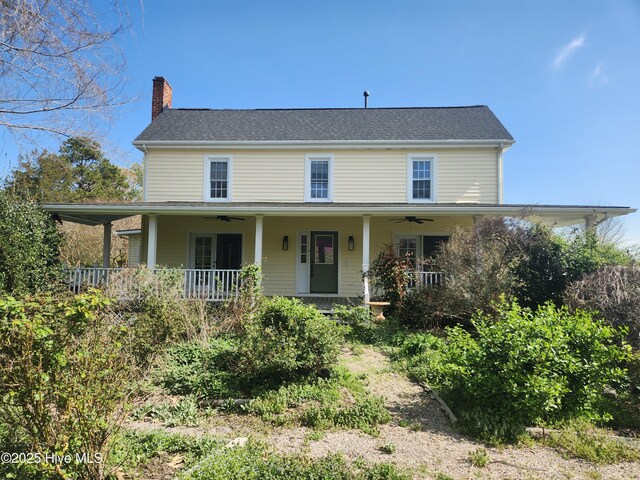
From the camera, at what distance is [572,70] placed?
9.04m

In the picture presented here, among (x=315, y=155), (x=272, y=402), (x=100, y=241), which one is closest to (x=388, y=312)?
(x=272, y=402)

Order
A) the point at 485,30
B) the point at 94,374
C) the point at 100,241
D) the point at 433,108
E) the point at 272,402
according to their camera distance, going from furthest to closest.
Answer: the point at 100,241 < the point at 433,108 < the point at 485,30 < the point at 272,402 < the point at 94,374

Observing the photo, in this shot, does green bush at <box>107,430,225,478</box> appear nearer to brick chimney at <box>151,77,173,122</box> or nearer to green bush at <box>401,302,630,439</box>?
green bush at <box>401,302,630,439</box>

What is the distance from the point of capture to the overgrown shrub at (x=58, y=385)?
7.72 ft

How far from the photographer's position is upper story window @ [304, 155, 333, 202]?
1241cm

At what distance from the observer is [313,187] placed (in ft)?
41.0

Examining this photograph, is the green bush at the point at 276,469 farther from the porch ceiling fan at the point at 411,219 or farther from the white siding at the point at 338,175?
the white siding at the point at 338,175

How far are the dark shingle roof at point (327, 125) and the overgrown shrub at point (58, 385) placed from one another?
10744 mm

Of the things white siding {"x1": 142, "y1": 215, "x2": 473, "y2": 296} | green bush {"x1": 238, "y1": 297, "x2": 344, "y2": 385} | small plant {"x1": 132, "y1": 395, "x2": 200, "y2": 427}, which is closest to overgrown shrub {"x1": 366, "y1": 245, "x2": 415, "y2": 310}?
white siding {"x1": 142, "y1": 215, "x2": 473, "y2": 296}

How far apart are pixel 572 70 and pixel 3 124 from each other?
12.8 metres

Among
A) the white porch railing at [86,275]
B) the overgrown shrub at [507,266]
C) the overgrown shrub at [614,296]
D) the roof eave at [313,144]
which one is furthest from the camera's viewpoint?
the roof eave at [313,144]

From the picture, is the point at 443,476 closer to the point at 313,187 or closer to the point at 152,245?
the point at 152,245

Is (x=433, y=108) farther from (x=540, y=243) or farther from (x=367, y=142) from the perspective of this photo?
(x=540, y=243)

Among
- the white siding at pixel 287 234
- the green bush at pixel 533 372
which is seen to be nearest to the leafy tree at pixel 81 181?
the white siding at pixel 287 234
